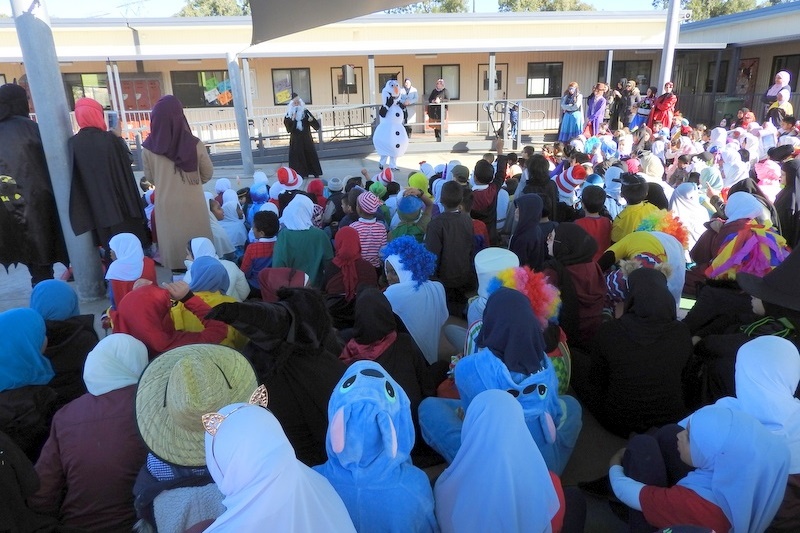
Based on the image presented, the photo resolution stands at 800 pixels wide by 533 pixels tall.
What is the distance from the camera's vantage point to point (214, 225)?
5156 millimetres

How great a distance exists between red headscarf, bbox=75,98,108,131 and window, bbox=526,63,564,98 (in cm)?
1742

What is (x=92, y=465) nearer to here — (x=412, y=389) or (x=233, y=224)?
(x=412, y=389)

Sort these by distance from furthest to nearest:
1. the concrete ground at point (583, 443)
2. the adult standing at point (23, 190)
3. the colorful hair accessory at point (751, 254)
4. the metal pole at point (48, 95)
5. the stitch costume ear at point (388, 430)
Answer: the adult standing at point (23, 190)
the metal pole at point (48, 95)
the colorful hair accessory at point (751, 254)
the concrete ground at point (583, 443)
the stitch costume ear at point (388, 430)

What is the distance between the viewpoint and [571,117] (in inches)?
531

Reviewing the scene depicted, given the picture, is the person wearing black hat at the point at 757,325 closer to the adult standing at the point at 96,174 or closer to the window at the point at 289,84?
the adult standing at the point at 96,174

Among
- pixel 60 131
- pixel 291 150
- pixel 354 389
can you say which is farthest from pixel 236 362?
pixel 291 150

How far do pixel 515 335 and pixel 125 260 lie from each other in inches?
100

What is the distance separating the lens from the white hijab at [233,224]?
561cm

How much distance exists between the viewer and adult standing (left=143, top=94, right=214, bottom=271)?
174 inches

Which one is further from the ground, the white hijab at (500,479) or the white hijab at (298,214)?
the white hijab at (298,214)

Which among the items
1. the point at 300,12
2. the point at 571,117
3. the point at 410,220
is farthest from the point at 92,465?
the point at 571,117

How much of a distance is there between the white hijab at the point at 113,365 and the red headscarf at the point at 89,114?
2.72m

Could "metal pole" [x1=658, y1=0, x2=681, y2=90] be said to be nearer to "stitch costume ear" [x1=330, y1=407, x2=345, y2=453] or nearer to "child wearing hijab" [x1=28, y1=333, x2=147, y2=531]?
"stitch costume ear" [x1=330, y1=407, x2=345, y2=453]

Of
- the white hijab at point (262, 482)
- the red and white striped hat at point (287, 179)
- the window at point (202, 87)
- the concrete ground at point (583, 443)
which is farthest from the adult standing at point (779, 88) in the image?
the window at point (202, 87)
